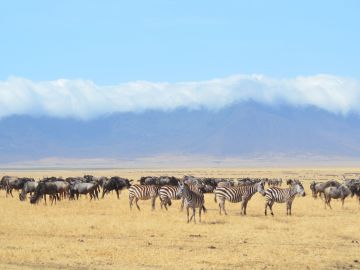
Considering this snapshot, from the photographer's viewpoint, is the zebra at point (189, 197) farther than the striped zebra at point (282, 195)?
No

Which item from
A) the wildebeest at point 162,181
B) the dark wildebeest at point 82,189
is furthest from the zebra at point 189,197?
the wildebeest at point 162,181

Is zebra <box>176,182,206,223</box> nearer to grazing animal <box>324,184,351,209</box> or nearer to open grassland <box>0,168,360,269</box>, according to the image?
open grassland <box>0,168,360,269</box>

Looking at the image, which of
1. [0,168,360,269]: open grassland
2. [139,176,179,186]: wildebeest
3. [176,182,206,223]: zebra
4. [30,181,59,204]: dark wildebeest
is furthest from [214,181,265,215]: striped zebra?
[139,176,179,186]: wildebeest

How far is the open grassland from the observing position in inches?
737

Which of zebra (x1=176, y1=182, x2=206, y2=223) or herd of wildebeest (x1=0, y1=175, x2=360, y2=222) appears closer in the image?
zebra (x1=176, y1=182, x2=206, y2=223)

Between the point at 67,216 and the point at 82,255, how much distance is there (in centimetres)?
1078

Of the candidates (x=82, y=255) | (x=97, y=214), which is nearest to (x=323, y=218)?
(x=97, y=214)

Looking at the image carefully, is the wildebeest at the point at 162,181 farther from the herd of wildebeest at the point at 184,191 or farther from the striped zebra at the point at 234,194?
the striped zebra at the point at 234,194

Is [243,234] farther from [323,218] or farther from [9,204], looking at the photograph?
[9,204]

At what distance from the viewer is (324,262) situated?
19078 millimetres

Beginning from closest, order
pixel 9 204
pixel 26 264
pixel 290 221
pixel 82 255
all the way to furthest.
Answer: pixel 26 264 < pixel 82 255 < pixel 290 221 < pixel 9 204

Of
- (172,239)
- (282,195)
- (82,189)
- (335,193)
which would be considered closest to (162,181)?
(82,189)

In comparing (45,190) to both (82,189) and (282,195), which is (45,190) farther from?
(282,195)

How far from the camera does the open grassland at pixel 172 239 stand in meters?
18.7
